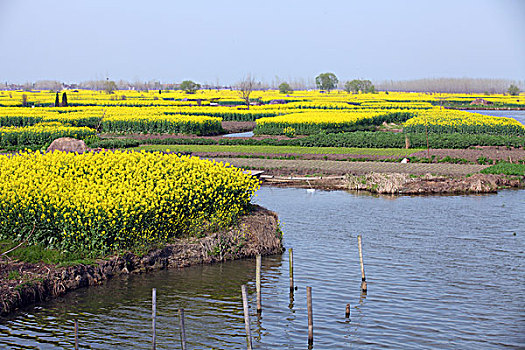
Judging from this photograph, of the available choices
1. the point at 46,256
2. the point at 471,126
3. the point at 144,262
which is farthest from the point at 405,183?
the point at 471,126

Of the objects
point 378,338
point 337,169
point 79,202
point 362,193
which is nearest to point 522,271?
point 378,338

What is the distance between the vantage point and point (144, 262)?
16375mm

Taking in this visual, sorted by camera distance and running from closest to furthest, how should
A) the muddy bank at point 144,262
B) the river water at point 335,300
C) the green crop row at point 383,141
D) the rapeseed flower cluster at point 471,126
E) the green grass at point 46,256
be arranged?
1. the river water at point 335,300
2. the muddy bank at point 144,262
3. the green grass at point 46,256
4. the green crop row at point 383,141
5. the rapeseed flower cluster at point 471,126

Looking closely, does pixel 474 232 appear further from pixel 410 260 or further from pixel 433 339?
pixel 433 339

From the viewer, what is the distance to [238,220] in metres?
18.5

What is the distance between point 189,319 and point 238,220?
5.24 meters

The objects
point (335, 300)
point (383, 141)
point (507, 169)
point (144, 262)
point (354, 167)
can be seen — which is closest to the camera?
point (335, 300)

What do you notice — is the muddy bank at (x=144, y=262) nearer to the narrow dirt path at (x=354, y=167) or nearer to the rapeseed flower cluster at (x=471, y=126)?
the narrow dirt path at (x=354, y=167)

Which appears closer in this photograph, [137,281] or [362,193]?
[137,281]

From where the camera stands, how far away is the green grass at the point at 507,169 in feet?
109

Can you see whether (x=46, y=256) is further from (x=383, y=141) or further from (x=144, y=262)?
(x=383, y=141)

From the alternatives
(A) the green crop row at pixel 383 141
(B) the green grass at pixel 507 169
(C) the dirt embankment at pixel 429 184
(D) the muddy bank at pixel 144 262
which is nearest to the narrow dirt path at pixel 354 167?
(B) the green grass at pixel 507 169

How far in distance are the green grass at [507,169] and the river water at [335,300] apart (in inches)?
470

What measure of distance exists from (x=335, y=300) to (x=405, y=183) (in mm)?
16723
